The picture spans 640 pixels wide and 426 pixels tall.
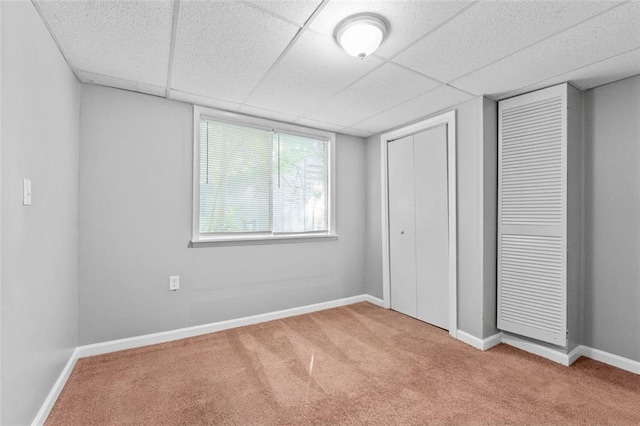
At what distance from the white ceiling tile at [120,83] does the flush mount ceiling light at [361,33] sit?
1732 mm

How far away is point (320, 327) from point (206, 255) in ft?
4.69


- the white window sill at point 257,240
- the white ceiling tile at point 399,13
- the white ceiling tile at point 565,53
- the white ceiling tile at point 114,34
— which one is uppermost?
the white ceiling tile at point 114,34

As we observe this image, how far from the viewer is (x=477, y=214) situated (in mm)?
2830

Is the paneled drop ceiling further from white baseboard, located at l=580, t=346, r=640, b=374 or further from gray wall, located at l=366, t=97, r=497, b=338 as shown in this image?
white baseboard, located at l=580, t=346, r=640, b=374

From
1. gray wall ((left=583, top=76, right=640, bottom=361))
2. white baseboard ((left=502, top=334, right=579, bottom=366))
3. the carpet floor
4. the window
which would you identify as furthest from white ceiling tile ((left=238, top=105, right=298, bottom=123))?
white baseboard ((left=502, top=334, right=579, bottom=366))

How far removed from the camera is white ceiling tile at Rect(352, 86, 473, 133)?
8.95ft

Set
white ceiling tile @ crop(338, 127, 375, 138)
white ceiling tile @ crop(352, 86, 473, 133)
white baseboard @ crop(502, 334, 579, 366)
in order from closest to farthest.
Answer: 1. white baseboard @ crop(502, 334, 579, 366)
2. white ceiling tile @ crop(352, 86, 473, 133)
3. white ceiling tile @ crop(338, 127, 375, 138)

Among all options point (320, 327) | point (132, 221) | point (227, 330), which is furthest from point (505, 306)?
point (132, 221)

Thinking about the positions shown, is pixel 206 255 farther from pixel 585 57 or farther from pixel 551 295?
pixel 585 57

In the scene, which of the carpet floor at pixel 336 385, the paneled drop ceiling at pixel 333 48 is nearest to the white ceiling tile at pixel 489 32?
the paneled drop ceiling at pixel 333 48

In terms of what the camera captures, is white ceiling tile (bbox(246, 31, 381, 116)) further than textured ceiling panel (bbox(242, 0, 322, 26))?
Yes

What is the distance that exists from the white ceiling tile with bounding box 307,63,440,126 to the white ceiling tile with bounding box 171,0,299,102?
79 cm

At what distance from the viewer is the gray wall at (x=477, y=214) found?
9.14 ft

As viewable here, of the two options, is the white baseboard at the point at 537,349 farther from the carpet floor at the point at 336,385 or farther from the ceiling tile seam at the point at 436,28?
the ceiling tile seam at the point at 436,28
